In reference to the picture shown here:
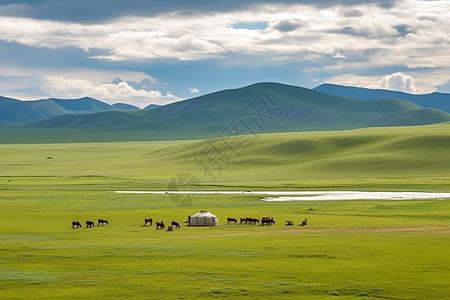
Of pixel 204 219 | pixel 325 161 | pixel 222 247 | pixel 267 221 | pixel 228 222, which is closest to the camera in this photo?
pixel 222 247

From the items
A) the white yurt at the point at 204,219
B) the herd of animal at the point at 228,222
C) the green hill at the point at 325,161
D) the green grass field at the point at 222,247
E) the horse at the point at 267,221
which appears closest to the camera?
the green grass field at the point at 222,247

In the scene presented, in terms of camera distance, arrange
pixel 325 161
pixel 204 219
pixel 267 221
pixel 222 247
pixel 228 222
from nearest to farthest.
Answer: pixel 222 247 < pixel 267 221 < pixel 204 219 < pixel 228 222 < pixel 325 161

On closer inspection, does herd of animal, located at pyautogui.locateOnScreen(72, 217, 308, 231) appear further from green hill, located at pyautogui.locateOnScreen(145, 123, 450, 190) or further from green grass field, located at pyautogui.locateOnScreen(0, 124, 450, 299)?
green hill, located at pyautogui.locateOnScreen(145, 123, 450, 190)

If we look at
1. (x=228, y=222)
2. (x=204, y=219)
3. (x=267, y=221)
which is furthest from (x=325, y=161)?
(x=204, y=219)

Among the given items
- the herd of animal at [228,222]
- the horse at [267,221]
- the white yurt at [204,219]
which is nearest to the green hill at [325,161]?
the herd of animal at [228,222]

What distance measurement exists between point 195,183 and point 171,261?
77561 millimetres

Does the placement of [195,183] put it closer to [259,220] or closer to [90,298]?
[259,220]

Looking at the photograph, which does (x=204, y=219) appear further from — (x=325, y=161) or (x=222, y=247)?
(x=325, y=161)

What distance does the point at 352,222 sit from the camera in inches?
2314

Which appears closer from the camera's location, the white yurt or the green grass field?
the green grass field

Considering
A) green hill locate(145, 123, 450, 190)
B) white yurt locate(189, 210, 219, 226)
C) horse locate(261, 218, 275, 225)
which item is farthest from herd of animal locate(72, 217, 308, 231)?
green hill locate(145, 123, 450, 190)

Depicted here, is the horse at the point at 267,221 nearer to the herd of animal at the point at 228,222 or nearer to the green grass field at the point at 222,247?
the herd of animal at the point at 228,222

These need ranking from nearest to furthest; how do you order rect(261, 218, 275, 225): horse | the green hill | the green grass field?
the green grass field < rect(261, 218, 275, 225): horse < the green hill

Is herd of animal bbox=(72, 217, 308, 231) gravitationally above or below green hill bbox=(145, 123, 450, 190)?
below
